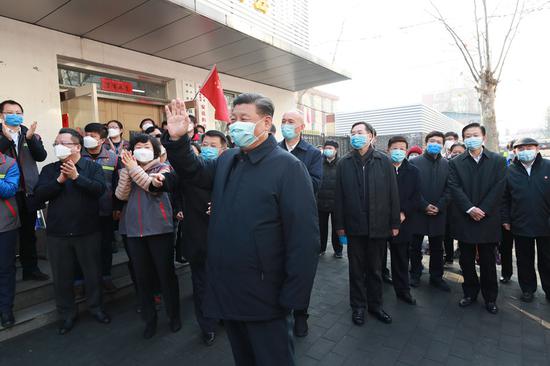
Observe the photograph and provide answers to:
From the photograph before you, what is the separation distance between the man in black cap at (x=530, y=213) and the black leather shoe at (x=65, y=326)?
17.5 feet

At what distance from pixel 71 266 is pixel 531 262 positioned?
5508mm

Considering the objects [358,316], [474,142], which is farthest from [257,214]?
[474,142]

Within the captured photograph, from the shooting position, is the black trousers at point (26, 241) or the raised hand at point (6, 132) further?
the black trousers at point (26, 241)

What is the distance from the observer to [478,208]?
3.71 metres

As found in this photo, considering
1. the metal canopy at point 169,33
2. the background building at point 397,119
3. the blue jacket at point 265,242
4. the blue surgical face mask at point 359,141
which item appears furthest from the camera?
the background building at point 397,119

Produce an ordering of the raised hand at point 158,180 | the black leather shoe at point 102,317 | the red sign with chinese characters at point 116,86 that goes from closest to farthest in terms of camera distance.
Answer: the raised hand at point 158,180, the black leather shoe at point 102,317, the red sign with chinese characters at point 116,86

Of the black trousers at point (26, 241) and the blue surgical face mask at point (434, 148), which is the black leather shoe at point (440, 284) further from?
the black trousers at point (26, 241)

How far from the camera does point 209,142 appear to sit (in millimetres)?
3385

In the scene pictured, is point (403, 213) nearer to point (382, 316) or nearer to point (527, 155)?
point (382, 316)

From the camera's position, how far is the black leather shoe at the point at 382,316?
135 inches

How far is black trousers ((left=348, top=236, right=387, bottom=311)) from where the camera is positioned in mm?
3502

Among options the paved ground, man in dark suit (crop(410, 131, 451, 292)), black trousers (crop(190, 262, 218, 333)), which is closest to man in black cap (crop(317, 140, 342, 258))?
man in dark suit (crop(410, 131, 451, 292))

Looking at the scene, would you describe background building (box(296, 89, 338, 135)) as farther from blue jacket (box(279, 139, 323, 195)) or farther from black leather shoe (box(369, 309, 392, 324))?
black leather shoe (box(369, 309, 392, 324))

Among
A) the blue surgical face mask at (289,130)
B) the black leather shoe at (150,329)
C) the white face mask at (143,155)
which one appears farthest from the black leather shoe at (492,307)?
the white face mask at (143,155)
